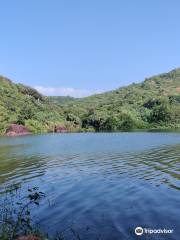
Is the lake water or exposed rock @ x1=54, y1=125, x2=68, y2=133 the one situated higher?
exposed rock @ x1=54, y1=125, x2=68, y2=133

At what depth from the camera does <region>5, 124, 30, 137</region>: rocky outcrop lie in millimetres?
121938

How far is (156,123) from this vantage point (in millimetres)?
187000

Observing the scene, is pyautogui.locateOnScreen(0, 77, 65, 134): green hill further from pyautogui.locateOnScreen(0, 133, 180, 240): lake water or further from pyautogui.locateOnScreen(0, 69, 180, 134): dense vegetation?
pyautogui.locateOnScreen(0, 133, 180, 240): lake water

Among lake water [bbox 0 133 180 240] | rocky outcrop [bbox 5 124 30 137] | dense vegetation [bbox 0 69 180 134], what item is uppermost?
dense vegetation [bbox 0 69 180 134]

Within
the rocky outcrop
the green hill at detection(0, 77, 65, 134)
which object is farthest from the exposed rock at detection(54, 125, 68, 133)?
the rocky outcrop

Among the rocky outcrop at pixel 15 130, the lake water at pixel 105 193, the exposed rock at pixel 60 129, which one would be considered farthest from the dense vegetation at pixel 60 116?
the lake water at pixel 105 193

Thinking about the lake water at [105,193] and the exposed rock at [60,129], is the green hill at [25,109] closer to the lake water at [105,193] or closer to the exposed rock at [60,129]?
→ the exposed rock at [60,129]

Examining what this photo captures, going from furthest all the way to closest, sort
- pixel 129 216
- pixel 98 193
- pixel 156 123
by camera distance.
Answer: pixel 156 123 → pixel 98 193 → pixel 129 216

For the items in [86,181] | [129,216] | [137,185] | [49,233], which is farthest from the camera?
[86,181]

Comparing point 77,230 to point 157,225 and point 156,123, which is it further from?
point 156,123

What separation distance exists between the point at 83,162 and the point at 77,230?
2418cm

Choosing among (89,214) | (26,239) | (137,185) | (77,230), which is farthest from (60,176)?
(26,239)

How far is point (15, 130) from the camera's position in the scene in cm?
12406

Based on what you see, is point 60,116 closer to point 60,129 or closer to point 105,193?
point 60,129
